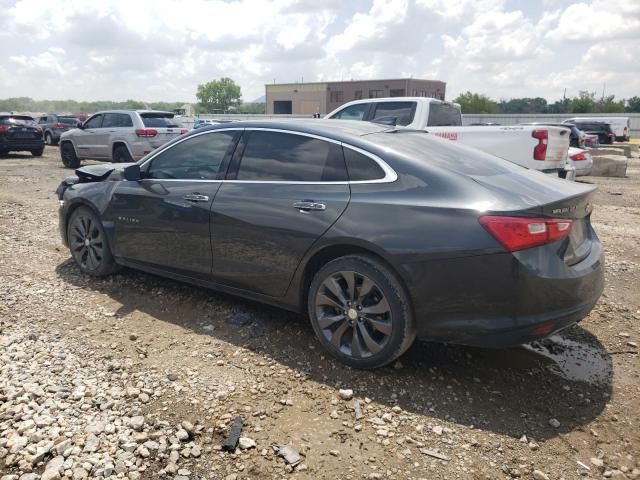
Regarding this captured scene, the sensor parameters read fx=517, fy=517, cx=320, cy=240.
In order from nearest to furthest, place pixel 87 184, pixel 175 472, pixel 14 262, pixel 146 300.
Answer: pixel 175 472
pixel 146 300
pixel 87 184
pixel 14 262

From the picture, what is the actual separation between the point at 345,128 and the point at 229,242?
1246 millimetres

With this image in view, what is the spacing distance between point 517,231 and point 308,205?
1.37 meters

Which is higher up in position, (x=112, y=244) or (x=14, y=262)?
(x=112, y=244)

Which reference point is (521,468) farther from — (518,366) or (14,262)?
(14,262)

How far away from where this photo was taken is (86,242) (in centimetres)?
520

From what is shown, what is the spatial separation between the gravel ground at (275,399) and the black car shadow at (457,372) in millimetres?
13

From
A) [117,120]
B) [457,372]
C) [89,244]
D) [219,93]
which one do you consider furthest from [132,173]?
[219,93]

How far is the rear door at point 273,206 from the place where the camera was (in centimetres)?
357

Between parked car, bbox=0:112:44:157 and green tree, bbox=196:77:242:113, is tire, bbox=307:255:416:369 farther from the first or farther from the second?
green tree, bbox=196:77:242:113

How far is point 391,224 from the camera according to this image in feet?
10.6

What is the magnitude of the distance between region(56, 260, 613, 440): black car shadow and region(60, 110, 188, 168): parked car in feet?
30.1

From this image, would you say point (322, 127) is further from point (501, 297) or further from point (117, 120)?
point (117, 120)

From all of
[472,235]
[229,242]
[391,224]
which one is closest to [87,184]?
[229,242]

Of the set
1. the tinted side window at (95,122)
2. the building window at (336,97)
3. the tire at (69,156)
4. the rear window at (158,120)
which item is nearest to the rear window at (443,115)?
the rear window at (158,120)
